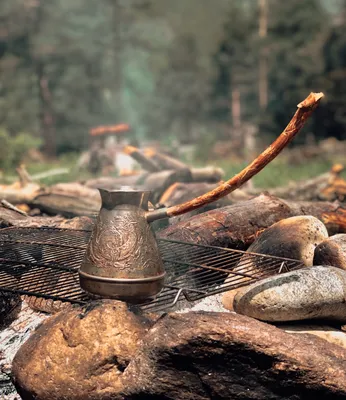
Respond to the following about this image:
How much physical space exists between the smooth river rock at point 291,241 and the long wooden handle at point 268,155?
1052mm

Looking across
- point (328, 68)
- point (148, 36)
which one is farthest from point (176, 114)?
point (328, 68)

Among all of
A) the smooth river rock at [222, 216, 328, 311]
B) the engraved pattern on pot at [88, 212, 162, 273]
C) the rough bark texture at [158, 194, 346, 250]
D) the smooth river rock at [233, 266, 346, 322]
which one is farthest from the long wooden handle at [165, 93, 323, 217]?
the rough bark texture at [158, 194, 346, 250]

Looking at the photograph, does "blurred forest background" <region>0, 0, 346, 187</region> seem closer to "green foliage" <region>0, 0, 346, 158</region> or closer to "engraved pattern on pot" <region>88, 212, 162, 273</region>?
"green foliage" <region>0, 0, 346, 158</region>

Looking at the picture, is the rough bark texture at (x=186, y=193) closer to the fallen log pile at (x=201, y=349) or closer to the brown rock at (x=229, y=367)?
the fallen log pile at (x=201, y=349)

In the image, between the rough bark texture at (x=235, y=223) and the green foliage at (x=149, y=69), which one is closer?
the rough bark texture at (x=235, y=223)

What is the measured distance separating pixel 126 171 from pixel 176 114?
1134 inches

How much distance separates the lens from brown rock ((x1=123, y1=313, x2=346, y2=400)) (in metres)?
2.57

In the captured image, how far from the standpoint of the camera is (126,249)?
3002 millimetres

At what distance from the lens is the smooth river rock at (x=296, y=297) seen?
10.4ft

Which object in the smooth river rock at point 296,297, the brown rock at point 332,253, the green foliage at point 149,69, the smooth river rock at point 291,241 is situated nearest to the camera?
the smooth river rock at point 296,297

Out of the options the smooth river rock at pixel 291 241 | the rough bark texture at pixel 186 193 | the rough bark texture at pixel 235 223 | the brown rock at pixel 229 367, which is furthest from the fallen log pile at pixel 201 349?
the rough bark texture at pixel 186 193

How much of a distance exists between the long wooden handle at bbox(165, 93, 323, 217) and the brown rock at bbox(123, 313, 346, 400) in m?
0.64

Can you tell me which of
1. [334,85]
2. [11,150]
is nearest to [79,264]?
[11,150]

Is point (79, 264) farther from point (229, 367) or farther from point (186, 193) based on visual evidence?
point (186, 193)
